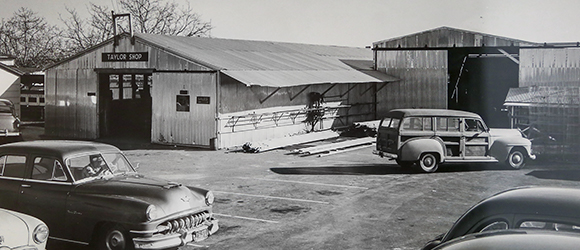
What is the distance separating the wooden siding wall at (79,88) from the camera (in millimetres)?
23547

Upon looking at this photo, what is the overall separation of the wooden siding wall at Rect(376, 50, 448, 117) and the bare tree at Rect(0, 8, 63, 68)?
1682cm

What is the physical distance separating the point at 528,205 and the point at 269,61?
22.1 metres

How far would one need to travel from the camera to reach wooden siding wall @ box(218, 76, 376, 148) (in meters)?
21.8

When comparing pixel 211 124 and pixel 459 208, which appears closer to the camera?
pixel 459 208

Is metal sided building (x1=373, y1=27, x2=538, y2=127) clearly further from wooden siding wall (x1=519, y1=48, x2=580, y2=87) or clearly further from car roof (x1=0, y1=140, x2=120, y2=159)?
car roof (x1=0, y1=140, x2=120, y2=159)

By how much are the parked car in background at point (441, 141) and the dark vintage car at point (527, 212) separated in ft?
32.8

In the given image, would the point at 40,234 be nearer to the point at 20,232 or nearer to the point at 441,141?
the point at 20,232

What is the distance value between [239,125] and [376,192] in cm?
972

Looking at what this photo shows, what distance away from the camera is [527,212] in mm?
5594

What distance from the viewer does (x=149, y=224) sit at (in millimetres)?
7762

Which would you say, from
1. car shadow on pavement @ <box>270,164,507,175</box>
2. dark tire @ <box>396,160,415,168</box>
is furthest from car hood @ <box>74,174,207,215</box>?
dark tire @ <box>396,160,415,168</box>

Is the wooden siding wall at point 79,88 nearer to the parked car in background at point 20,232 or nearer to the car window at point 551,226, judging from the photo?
the parked car in background at point 20,232

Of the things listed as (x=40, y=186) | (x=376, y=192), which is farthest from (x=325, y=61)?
(x=40, y=186)

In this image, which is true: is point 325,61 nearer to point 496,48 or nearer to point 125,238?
point 496,48
